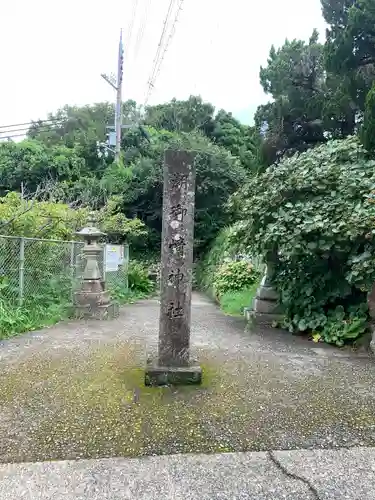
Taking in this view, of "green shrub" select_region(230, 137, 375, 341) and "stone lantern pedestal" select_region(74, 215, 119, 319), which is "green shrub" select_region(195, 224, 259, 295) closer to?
"stone lantern pedestal" select_region(74, 215, 119, 319)

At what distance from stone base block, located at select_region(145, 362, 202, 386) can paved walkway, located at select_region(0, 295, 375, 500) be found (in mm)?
92

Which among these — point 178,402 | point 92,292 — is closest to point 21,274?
point 92,292

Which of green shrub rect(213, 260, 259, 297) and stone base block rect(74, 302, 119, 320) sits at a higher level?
green shrub rect(213, 260, 259, 297)

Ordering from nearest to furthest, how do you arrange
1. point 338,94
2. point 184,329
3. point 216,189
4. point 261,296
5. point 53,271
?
1. point 184,329
2. point 261,296
3. point 53,271
4. point 338,94
5. point 216,189

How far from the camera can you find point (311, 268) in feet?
18.3

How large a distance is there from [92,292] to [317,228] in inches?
162

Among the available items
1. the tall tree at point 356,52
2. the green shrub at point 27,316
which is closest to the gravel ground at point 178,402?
the green shrub at point 27,316

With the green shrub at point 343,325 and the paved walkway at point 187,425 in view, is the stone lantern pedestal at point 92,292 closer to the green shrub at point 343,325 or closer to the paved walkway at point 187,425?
the paved walkway at point 187,425

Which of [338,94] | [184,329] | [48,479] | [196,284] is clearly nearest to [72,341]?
[184,329]

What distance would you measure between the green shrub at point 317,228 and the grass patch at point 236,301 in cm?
212

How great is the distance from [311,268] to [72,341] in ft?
11.6

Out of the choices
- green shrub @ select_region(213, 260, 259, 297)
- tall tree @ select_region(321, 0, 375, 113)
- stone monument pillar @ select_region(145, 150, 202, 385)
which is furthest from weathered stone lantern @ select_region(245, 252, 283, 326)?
tall tree @ select_region(321, 0, 375, 113)

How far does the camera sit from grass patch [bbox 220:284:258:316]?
820cm

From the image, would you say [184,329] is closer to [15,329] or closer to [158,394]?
[158,394]
